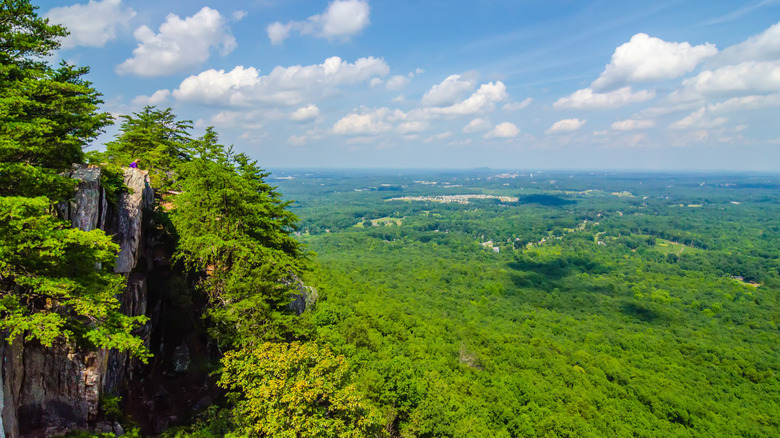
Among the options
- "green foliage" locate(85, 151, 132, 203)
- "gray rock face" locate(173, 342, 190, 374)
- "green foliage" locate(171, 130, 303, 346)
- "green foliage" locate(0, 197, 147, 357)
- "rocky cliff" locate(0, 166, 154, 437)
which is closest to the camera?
"green foliage" locate(0, 197, 147, 357)

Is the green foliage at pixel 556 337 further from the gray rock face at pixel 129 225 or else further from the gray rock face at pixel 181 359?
the gray rock face at pixel 129 225

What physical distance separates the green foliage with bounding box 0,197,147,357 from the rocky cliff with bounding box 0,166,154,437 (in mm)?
1091

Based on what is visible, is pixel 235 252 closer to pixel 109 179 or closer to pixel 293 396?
pixel 109 179

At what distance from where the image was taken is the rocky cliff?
30.4ft

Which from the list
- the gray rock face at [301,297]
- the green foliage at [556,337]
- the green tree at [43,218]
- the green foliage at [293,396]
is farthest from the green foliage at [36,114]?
the green foliage at [556,337]

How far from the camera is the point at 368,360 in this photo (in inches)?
1086

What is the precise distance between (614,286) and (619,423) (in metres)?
61.7

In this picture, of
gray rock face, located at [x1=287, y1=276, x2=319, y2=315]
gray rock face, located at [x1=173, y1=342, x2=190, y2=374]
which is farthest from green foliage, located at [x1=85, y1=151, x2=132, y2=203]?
gray rock face, located at [x1=287, y1=276, x2=319, y2=315]

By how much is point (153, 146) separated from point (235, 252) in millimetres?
16241

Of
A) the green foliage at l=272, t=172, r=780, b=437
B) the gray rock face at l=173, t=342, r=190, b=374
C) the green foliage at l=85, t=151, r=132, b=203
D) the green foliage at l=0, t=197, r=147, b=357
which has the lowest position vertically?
the green foliage at l=272, t=172, r=780, b=437

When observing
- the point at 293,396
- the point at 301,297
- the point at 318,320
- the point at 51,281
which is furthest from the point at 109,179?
the point at 318,320

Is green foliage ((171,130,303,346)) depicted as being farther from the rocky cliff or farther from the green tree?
the green tree

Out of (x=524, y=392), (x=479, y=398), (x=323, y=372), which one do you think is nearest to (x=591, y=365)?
(x=524, y=392)

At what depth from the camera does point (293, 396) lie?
37.6 feet
